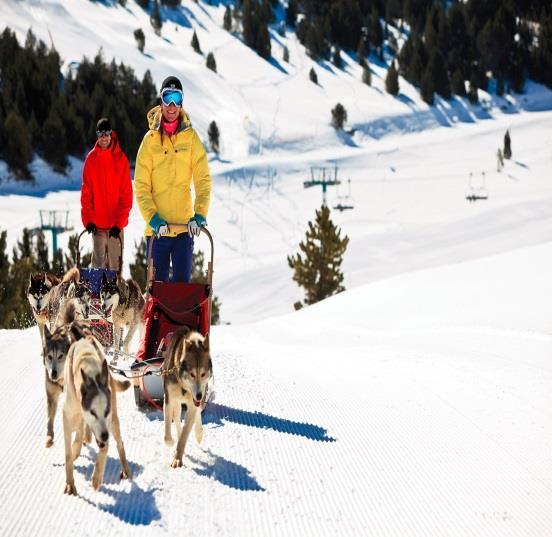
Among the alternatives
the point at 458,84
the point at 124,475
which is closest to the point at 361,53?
the point at 458,84

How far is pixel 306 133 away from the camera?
61688 mm

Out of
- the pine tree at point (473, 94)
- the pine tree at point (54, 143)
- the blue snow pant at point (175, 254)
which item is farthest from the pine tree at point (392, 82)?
the blue snow pant at point (175, 254)

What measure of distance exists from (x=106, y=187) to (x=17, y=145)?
134 feet

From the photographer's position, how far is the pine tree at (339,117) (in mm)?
63594

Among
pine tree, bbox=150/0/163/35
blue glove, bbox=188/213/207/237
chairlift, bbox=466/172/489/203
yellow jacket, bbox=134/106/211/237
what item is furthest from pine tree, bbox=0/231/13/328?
pine tree, bbox=150/0/163/35

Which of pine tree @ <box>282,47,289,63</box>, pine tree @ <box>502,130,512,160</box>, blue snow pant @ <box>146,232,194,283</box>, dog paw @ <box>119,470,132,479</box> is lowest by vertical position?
dog paw @ <box>119,470,132,479</box>

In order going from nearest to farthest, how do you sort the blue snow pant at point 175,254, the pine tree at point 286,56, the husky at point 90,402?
the husky at point 90,402
the blue snow pant at point 175,254
the pine tree at point 286,56

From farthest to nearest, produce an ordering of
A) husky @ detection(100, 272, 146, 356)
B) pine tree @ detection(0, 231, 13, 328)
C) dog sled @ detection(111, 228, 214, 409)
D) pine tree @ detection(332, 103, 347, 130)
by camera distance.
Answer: pine tree @ detection(332, 103, 347, 130) < pine tree @ detection(0, 231, 13, 328) < husky @ detection(100, 272, 146, 356) < dog sled @ detection(111, 228, 214, 409)

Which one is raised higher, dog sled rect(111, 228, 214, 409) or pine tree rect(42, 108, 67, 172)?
pine tree rect(42, 108, 67, 172)

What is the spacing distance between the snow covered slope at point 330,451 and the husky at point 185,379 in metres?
0.18

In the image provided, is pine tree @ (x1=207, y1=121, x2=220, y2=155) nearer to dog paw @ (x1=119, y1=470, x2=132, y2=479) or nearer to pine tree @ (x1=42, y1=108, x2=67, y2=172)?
pine tree @ (x1=42, y1=108, x2=67, y2=172)

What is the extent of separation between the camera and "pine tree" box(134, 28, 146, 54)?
70750 millimetres

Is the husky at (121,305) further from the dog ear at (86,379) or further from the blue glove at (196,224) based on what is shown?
the dog ear at (86,379)

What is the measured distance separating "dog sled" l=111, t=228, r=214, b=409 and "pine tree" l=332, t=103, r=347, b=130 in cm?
5908
